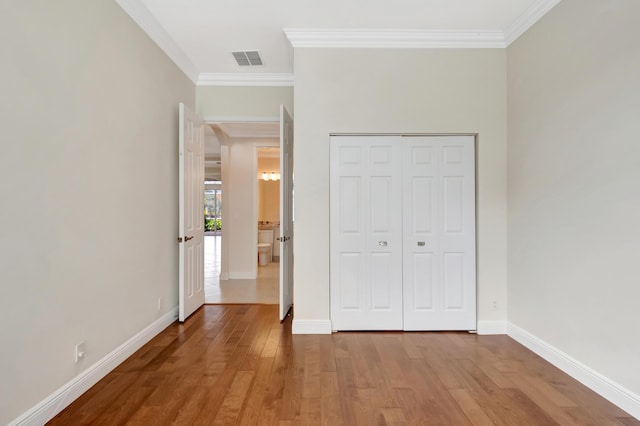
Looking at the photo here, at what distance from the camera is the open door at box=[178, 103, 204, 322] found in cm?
370

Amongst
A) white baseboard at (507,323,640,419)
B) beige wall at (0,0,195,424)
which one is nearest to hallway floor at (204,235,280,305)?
beige wall at (0,0,195,424)

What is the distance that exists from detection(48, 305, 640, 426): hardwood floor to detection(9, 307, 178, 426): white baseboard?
54 mm

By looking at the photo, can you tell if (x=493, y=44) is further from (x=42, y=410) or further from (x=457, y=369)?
(x=42, y=410)

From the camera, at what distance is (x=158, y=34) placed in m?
3.29

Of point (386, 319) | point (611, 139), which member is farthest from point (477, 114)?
point (386, 319)

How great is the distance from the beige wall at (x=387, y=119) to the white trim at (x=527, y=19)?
0.59ft

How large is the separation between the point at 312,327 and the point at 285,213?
1288 mm

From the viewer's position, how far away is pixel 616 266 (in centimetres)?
225

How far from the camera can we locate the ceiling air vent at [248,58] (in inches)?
149

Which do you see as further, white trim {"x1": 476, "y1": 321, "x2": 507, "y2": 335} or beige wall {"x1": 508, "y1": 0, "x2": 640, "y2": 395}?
white trim {"x1": 476, "y1": 321, "x2": 507, "y2": 335}

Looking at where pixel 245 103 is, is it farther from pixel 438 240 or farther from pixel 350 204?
pixel 438 240

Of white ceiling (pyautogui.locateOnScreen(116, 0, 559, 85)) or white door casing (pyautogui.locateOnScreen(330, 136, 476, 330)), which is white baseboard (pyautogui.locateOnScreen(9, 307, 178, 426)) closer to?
white door casing (pyautogui.locateOnScreen(330, 136, 476, 330))

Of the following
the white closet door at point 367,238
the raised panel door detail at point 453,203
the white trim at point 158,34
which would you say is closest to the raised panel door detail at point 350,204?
the white closet door at point 367,238

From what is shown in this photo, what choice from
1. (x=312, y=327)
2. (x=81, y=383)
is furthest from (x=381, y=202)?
(x=81, y=383)
